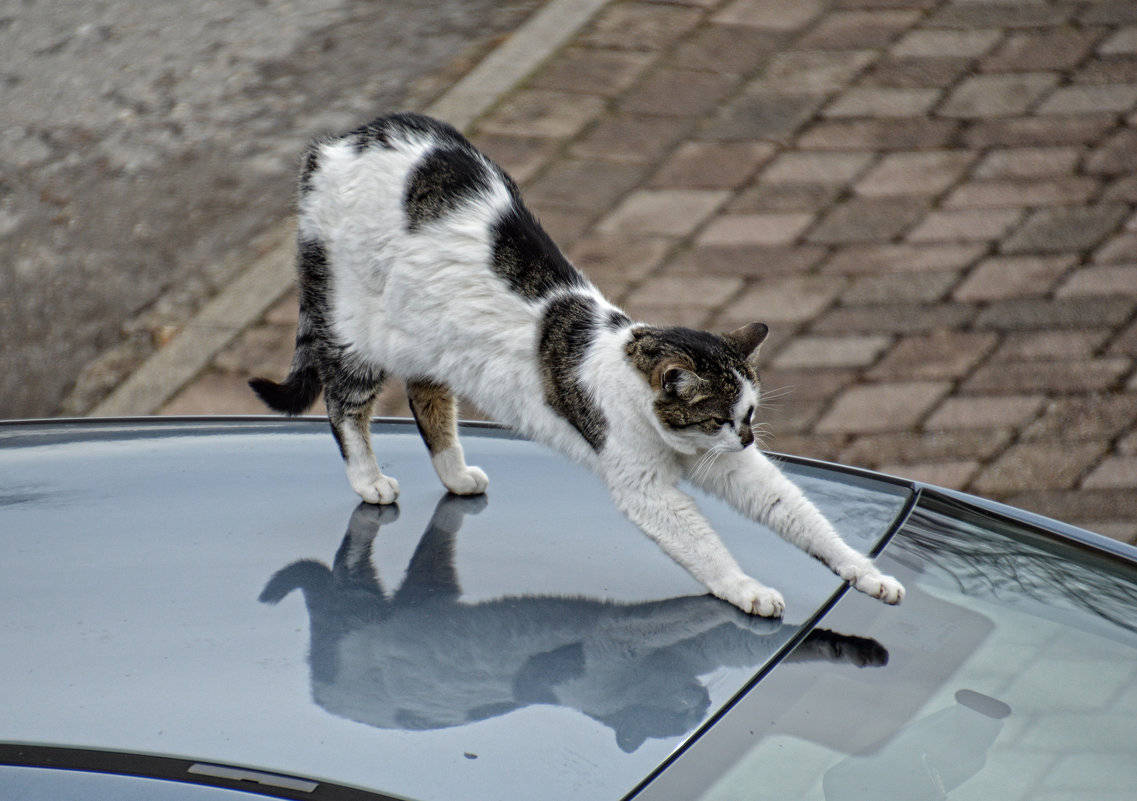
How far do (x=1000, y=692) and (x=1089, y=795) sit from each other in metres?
0.15

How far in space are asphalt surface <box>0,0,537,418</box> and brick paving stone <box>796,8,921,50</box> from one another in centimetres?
129

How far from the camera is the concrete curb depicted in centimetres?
381

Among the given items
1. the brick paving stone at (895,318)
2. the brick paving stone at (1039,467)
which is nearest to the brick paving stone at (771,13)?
the brick paving stone at (895,318)

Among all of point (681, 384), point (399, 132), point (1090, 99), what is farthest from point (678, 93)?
point (681, 384)

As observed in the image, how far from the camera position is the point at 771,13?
4934mm

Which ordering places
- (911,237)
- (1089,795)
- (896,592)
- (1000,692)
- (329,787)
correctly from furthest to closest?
(911,237), (896,592), (1000,692), (1089,795), (329,787)

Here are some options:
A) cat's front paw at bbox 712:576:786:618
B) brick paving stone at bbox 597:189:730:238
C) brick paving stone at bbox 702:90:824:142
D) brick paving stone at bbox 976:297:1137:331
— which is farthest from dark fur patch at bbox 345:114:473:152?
brick paving stone at bbox 702:90:824:142

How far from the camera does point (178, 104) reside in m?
5.02

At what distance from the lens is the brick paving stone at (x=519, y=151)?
13.9ft

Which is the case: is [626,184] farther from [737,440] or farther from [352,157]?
[737,440]

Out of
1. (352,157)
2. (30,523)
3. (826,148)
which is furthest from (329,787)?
(826,148)

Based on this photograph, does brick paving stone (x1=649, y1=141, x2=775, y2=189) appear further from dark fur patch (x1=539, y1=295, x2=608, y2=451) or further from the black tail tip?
dark fur patch (x1=539, y1=295, x2=608, y2=451)

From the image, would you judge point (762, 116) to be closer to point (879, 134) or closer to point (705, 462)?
point (879, 134)

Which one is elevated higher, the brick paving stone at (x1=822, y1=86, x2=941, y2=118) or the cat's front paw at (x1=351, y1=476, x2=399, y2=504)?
the brick paving stone at (x1=822, y1=86, x2=941, y2=118)
